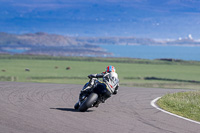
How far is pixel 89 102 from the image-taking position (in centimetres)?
1389

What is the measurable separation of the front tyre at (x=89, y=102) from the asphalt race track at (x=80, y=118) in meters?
0.19

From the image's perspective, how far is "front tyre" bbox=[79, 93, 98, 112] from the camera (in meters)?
13.8

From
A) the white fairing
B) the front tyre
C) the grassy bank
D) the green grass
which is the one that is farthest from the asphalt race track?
the grassy bank

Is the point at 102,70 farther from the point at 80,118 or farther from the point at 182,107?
the point at 80,118

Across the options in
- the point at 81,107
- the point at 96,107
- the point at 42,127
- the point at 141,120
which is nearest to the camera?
the point at 42,127

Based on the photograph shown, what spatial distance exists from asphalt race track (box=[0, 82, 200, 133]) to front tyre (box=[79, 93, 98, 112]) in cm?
19

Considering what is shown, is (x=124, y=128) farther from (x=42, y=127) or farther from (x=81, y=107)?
(x=81, y=107)

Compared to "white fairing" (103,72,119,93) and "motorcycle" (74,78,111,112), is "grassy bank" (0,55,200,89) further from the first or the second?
"motorcycle" (74,78,111,112)

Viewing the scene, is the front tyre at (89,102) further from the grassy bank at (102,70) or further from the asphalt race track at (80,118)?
the grassy bank at (102,70)

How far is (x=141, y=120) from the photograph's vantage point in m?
12.6

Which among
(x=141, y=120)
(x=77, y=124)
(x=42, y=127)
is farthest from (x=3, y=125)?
(x=141, y=120)

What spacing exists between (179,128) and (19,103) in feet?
20.4

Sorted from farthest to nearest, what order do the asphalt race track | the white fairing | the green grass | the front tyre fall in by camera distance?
the white fairing < the green grass < the front tyre < the asphalt race track

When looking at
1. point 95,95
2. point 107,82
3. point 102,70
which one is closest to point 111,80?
point 107,82
